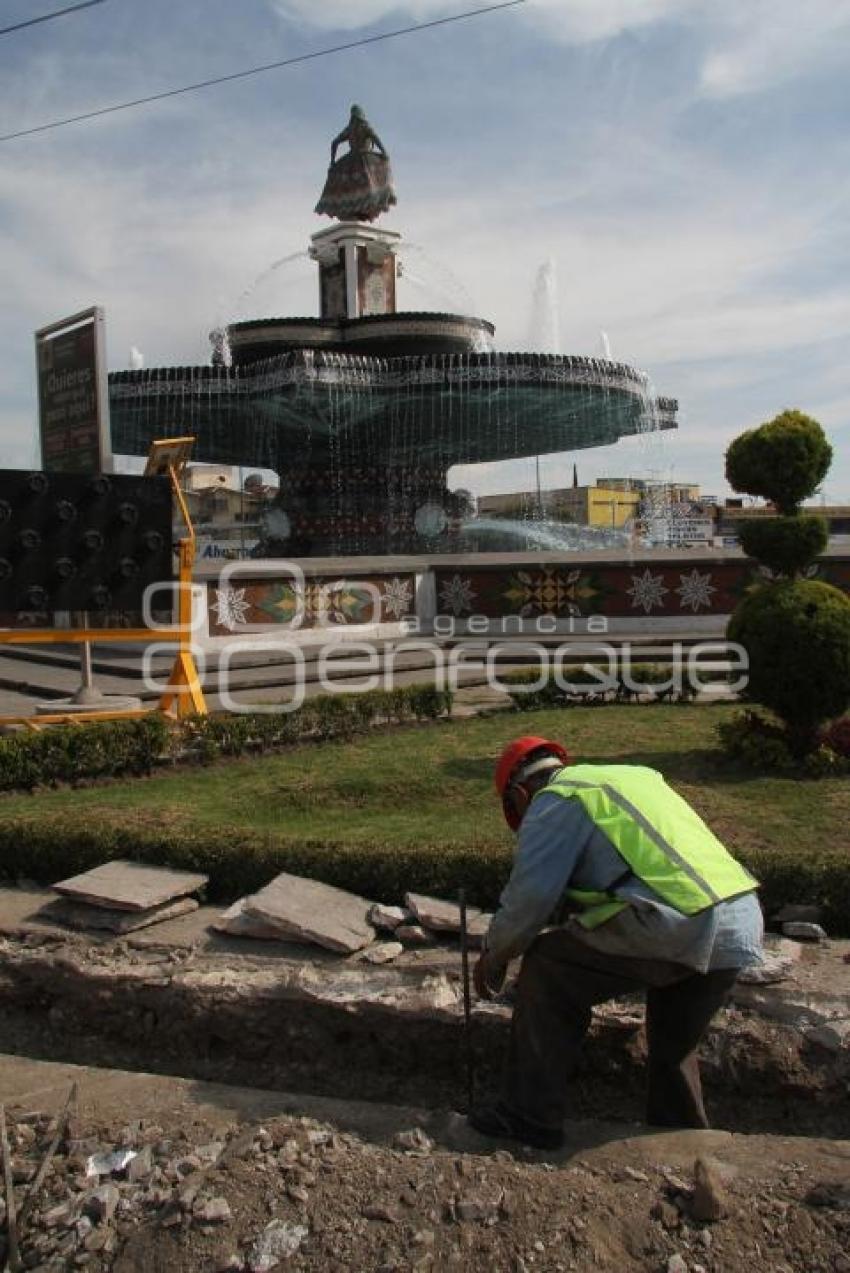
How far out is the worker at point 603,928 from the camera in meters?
3.49

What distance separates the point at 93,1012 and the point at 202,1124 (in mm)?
1360

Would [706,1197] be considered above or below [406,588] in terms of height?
below

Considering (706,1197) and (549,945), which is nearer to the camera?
(706,1197)

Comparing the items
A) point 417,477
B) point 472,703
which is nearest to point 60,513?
point 472,703

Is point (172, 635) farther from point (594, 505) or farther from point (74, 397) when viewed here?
point (594, 505)

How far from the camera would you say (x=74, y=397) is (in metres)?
10.4

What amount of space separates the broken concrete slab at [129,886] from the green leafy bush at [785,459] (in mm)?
5462

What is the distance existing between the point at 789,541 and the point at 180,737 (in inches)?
203

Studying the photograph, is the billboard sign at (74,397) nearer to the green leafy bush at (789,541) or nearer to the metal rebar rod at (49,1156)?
the green leafy bush at (789,541)

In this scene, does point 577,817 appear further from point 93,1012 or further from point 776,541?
point 776,541

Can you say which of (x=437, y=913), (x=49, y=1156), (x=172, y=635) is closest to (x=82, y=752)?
(x=172, y=635)

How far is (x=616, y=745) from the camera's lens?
948cm

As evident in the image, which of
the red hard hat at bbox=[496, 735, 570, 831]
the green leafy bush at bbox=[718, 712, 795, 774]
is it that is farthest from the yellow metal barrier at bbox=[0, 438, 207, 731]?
the red hard hat at bbox=[496, 735, 570, 831]

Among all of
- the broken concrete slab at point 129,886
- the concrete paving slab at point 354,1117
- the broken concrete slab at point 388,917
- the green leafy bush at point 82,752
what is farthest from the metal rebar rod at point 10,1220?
the green leafy bush at point 82,752
